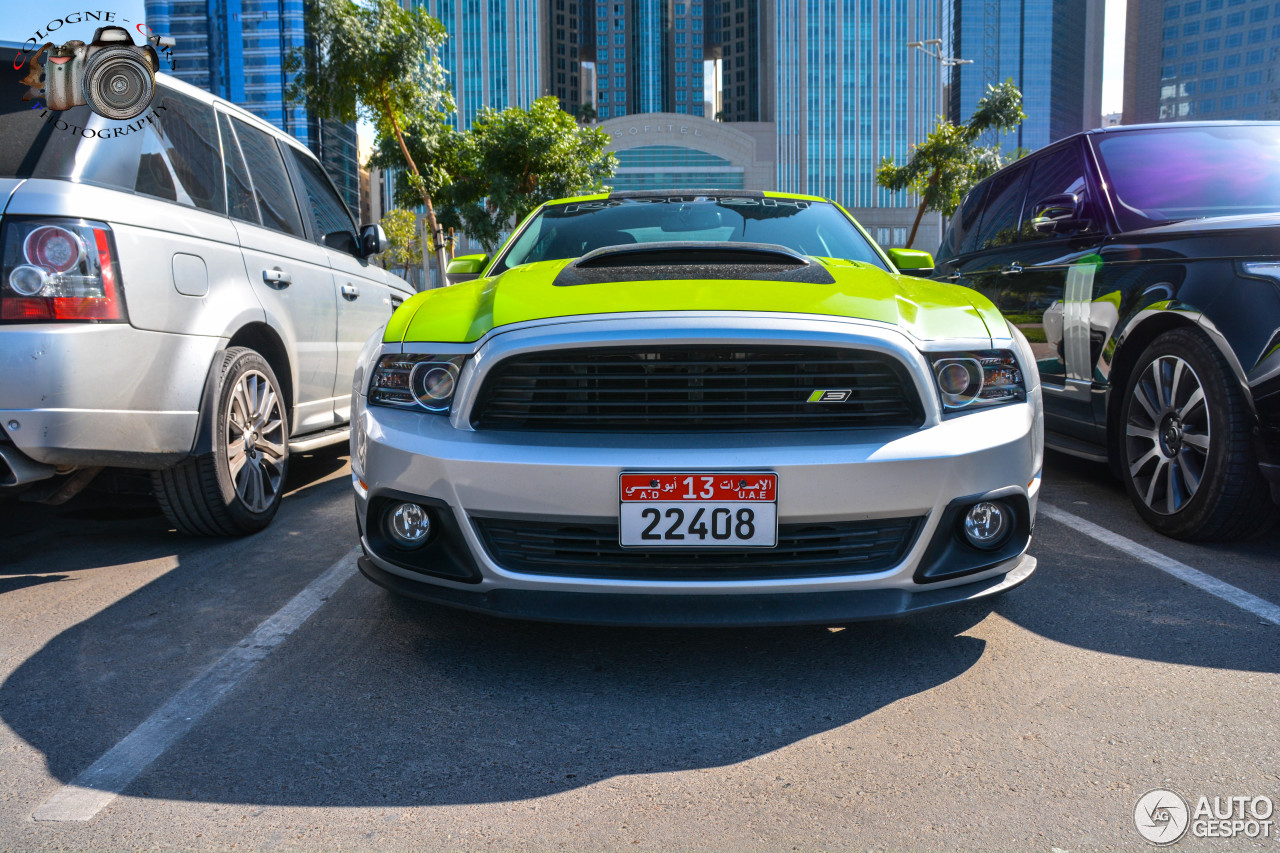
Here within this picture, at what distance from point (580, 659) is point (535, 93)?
360ft

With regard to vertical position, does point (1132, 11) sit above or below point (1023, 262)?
above

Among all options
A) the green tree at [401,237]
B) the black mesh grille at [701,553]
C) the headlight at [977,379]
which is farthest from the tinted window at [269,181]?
the green tree at [401,237]

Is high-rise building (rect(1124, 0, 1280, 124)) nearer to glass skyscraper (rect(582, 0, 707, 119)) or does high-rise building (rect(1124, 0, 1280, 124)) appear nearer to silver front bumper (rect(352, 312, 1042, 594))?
glass skyscraper (rect(582, 0, 707, 119))

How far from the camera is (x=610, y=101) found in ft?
506

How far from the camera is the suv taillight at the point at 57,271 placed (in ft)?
9.56

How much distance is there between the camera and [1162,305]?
146 inches

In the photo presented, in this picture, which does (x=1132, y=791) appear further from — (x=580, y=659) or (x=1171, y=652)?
(x=580, y=659)

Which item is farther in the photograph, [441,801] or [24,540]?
[24,540]

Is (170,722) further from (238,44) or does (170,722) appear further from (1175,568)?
(238,44)

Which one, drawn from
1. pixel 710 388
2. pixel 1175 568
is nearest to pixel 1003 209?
pixel 1175 568

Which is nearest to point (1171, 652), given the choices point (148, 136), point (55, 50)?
point (148, 136)

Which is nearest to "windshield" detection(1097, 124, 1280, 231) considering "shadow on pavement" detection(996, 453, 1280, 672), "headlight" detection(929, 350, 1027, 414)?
"shadow on pavement" detection(996, 453, 1280, 672)

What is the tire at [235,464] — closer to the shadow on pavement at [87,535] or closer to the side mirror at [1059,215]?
the shadow on pavement at [87,535]

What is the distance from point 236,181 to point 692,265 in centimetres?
254
